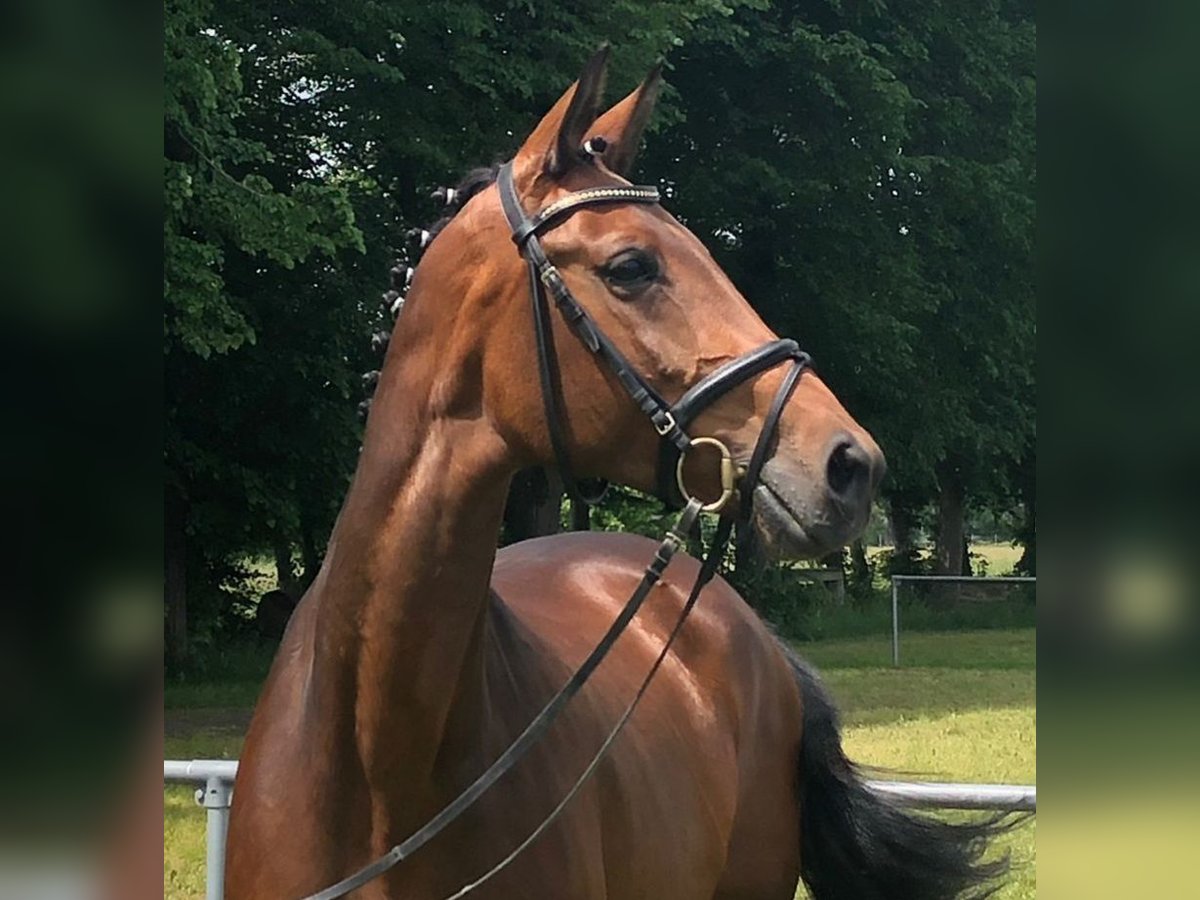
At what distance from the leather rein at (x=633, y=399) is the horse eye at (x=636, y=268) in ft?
0.30

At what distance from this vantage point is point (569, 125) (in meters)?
2.36

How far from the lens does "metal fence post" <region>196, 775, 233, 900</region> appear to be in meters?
4.07

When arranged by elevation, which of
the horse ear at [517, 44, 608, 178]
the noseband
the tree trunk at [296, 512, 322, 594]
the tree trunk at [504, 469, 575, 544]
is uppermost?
the horse ear at [517, 44, 608, 178]

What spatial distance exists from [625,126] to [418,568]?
93 centimetres

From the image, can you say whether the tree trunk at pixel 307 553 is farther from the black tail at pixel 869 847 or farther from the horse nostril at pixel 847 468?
the horse nostril at pixel 847 468

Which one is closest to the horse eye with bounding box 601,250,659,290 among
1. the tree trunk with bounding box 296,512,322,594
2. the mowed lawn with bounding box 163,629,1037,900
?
the mowed lawn with bounding box 163,629,1037,900

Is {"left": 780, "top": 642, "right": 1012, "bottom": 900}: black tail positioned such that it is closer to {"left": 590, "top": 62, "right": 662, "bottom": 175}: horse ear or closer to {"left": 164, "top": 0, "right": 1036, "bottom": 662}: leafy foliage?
{"left": 590, "top": 62, "right": 662, "bottom": 175}: horse ear

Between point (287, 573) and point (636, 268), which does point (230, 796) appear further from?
point (287, 573)

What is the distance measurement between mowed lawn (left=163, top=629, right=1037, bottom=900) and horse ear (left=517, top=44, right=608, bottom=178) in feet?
9.51
